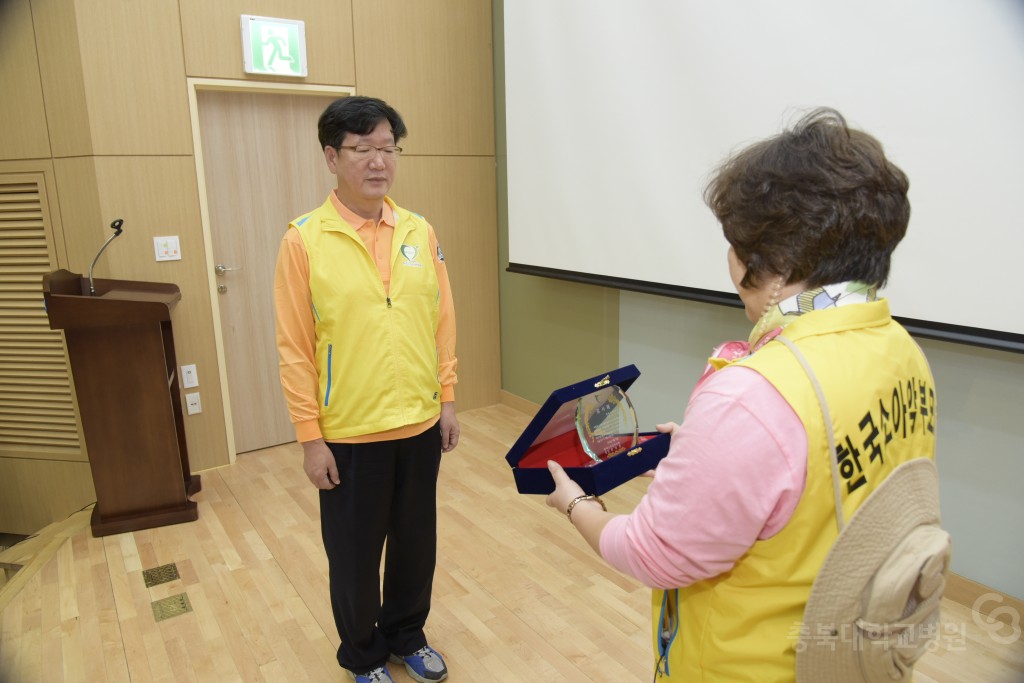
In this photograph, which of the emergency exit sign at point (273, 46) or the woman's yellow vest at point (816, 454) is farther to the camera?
the emergency exit sign at point (273, 46)

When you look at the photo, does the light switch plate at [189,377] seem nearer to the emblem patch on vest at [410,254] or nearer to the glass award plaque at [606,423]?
the emblem patch on vest at [410,254]

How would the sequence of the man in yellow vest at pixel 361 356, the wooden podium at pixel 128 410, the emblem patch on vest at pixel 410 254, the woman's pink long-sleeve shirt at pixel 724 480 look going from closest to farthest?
the woman's pink long-sleeve shirt at pixel 724 480, the man in yellow vest at pixel 361 356, the emblem patch on vest at pixel 410 254, the wooden podium at pixel 128 410

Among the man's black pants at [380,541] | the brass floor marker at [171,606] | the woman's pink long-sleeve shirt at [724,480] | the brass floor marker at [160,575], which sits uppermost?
the woman's pink long-sleeve shirt at [724,480]

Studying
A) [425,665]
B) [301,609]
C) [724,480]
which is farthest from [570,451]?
[301,609]

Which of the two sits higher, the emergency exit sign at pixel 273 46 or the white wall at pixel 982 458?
the emergency exit sign at pixel 273 46

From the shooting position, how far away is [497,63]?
169 inches

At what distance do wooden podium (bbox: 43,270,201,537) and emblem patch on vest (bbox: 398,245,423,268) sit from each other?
1.63 m

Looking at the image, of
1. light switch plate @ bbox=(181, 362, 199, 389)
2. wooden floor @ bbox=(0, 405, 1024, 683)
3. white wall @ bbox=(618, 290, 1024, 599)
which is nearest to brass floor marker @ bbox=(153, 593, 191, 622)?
wooden floor @ bbox=(0, 405, 1024, 683)

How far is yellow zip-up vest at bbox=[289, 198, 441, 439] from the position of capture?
1707 millimetres

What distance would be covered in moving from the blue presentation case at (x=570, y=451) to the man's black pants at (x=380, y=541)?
611 millimetres

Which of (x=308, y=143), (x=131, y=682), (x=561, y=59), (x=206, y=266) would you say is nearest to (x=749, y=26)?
(x=561, y=59)

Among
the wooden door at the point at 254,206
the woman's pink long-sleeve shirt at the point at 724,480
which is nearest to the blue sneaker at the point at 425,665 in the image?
the woman's pink long-sleeve shirt at the point at 724,480

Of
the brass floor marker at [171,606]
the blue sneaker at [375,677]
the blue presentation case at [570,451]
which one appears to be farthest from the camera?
the brass floor marker at [171,606]

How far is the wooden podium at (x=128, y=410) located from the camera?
292 cm
